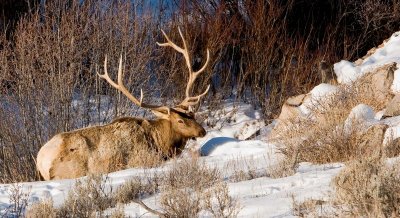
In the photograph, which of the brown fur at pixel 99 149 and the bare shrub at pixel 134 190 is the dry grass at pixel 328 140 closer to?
the bare shrub at pixel 134 190

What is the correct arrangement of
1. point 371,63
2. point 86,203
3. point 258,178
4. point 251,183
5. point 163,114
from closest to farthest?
point 86,203, point 251,183, point 258,178, point 163,114, point 371,63

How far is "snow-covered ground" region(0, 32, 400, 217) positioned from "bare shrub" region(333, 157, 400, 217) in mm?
414

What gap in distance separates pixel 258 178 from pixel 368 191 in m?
2.08

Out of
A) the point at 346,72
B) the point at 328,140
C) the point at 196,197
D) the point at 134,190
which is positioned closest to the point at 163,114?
the point at 328,140

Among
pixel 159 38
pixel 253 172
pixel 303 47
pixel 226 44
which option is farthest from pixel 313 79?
pixel 253 172

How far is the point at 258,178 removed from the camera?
19.1 ft

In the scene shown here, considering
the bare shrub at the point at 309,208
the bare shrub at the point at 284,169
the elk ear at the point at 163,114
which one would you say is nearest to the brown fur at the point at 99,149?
the elk ear at the point at 163,114

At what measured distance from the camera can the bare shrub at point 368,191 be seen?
12.2ft

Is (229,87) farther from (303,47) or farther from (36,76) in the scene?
→ (36,76)

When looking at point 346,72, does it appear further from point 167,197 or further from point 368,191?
point 368,191

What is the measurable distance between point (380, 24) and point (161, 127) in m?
9.24

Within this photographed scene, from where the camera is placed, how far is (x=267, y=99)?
15.5 meters

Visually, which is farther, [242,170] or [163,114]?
[163,114]

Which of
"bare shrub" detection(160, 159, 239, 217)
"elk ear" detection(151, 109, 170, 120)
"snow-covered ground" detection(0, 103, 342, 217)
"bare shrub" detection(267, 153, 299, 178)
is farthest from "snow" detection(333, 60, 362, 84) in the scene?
"bare shrub" detection(160, 159, 239, 217)
